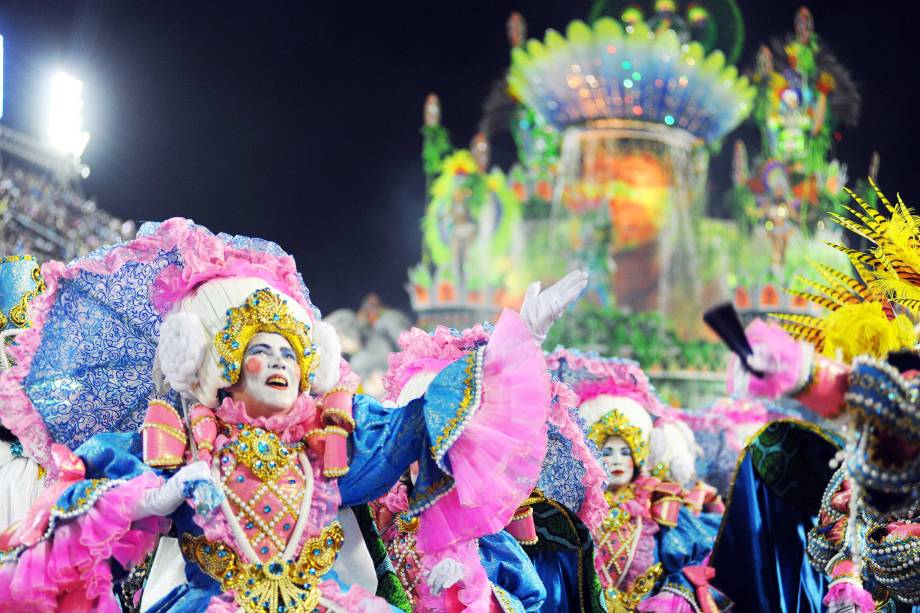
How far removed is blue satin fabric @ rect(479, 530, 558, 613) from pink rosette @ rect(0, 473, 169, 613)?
6.10ft

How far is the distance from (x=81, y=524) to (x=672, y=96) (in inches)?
901

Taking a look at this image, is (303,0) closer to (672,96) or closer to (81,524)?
(672,96)

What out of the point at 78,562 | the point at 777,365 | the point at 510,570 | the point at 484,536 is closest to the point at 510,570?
the point at 510,570

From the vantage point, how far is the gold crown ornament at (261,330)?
12.2ft

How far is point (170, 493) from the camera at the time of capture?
11.2 ft

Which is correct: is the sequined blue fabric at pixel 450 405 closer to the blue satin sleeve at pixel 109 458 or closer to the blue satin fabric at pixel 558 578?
the blue satin sleeve at pixel 109 458

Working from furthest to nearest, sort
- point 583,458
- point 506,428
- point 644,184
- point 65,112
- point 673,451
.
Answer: point 644,184, point 65,112, point 673,451, point 583,458, point 506,428

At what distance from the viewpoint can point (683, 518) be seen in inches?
265

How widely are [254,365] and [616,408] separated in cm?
305

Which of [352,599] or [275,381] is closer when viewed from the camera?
[352,599]

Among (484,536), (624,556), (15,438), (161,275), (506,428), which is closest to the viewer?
(506,428)

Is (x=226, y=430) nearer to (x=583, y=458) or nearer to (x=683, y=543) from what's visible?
(x=583, y=458)

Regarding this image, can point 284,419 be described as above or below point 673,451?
above

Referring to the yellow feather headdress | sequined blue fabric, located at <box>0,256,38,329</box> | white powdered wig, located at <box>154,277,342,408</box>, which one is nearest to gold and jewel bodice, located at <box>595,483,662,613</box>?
the yellow feather headdress
